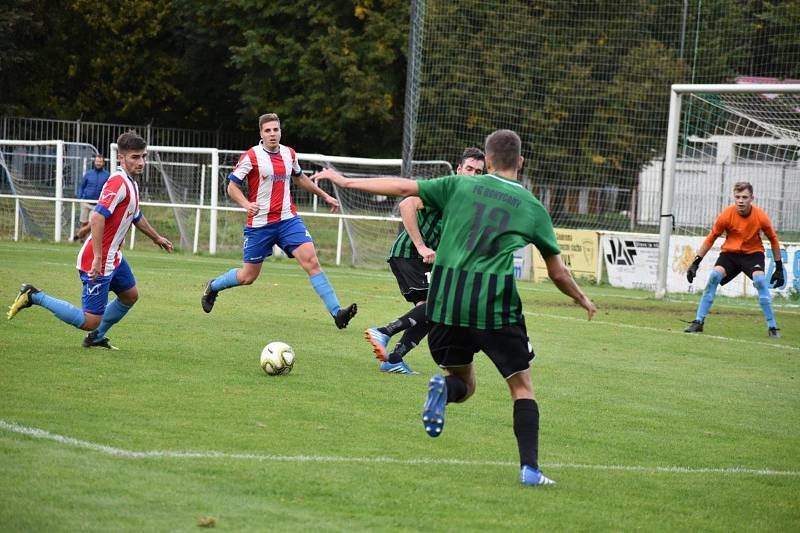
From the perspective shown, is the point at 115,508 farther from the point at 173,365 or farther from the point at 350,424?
the point at 173,365

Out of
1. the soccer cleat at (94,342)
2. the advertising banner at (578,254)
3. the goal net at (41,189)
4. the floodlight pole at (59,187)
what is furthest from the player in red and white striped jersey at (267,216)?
the floodlight pole at (59,187)

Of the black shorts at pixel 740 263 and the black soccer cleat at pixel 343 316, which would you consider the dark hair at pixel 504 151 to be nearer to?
the black soccer cleat at pixel 343 316

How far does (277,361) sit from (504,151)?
3855 millimetres

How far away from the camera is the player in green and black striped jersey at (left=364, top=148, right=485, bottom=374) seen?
31.7 feet

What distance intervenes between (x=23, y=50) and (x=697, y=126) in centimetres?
2963

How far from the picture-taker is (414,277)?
10570 mm

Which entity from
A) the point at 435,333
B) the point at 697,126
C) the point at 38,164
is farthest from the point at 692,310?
the point at 38,164

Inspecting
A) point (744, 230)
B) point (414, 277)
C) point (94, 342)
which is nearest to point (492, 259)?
point (414, 277)

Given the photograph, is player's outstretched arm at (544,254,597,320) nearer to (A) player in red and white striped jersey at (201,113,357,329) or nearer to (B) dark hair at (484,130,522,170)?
(B) dark hair at (484,130,522,170)

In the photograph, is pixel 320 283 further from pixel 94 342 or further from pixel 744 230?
pixel 744 230

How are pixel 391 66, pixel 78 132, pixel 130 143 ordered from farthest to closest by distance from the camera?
pixel 391 66 < pixel 78 132 < pixel 130 143

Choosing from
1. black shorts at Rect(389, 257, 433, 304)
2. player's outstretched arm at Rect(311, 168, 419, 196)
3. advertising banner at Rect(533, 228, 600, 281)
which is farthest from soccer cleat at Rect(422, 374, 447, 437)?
advertising banner at Rect(533, 228, 600, 281)

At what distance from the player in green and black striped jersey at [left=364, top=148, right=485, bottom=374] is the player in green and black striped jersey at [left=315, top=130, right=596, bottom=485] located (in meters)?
2.99

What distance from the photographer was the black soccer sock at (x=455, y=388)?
6.44 m
